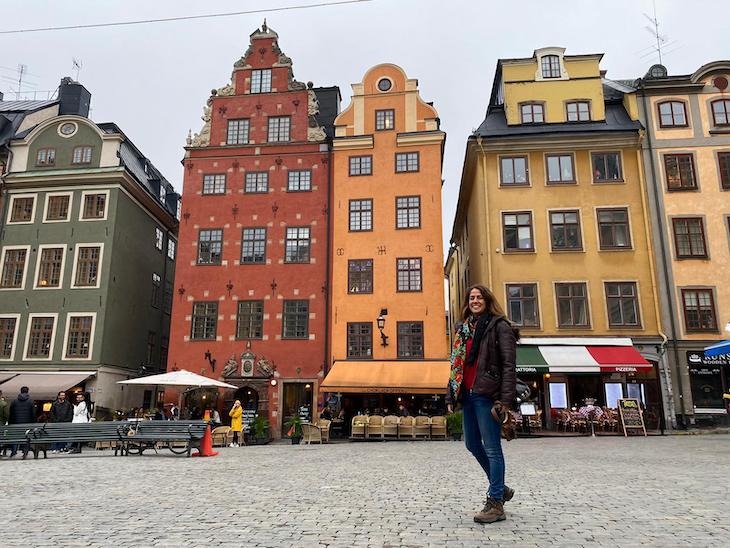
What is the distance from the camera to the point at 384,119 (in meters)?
28.1

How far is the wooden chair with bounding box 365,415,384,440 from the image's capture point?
21359mm

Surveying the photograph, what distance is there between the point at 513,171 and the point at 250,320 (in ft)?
45.9

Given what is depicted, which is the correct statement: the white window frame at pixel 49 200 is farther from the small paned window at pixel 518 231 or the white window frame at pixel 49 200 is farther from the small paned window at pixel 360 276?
the small paned window at pixel 518 231

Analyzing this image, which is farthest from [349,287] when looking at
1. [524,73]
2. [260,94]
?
[524,73]

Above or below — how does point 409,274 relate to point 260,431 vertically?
above

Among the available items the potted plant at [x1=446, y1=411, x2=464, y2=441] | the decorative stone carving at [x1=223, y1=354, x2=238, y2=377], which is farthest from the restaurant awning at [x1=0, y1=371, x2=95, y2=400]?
the potted plant at [x1=446, y1=411, x2=464, y2=441]

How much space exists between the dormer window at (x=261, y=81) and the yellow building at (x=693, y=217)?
18074 millimetres

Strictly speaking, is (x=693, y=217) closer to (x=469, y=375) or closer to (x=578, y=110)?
(x=578, y=110)

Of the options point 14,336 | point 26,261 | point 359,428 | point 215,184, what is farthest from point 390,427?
point 26,261

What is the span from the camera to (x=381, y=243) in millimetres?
26484

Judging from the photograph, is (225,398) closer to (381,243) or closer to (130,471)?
(381,243)

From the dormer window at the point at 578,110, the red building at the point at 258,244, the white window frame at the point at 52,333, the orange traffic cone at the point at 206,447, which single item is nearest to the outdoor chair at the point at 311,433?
the red building at the point at 258,244

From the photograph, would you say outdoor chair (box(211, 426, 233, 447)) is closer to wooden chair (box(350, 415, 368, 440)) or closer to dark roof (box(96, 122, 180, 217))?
wooden chair (box(350, 415, 368, 440))

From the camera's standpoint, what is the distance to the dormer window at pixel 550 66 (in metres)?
28.0
